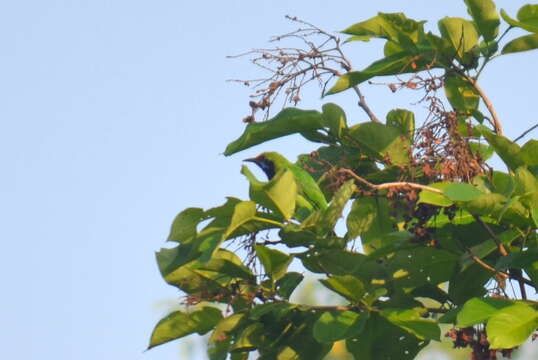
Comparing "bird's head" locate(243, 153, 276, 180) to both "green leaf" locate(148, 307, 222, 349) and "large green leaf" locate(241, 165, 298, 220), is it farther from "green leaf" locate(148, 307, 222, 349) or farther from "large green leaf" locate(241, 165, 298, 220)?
"green leaf" locate(148, 307, 222, 349)

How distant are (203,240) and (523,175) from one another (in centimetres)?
66

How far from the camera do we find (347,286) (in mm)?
2111

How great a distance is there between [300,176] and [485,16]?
0.61m

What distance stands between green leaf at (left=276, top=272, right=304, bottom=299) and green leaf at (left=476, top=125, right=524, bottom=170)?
1.65 feet

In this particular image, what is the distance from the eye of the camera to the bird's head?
2.29 metres

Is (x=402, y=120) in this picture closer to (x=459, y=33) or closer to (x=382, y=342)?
(x=459, y=33)

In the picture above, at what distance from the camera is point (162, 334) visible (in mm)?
2268

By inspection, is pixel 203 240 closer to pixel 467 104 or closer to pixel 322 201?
pixel 322 201

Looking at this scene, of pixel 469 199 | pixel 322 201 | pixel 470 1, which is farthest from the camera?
pixel 470 1

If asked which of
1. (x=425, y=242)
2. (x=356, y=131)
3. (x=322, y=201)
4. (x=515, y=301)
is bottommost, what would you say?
(x=515, y=301)

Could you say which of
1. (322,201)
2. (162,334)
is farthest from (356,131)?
(162,334)

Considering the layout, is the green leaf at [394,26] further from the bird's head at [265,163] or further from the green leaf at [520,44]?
the bird's head at [265,163]

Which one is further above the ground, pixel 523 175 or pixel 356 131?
pixel 356 131


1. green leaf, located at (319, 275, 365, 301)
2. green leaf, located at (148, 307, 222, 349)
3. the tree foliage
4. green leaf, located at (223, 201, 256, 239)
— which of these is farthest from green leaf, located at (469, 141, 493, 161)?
green leaf, located at (148, 307, 222, 349)
